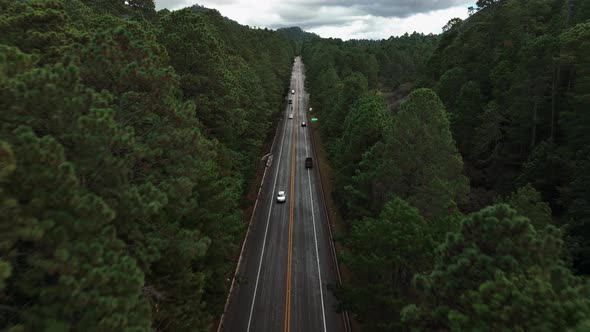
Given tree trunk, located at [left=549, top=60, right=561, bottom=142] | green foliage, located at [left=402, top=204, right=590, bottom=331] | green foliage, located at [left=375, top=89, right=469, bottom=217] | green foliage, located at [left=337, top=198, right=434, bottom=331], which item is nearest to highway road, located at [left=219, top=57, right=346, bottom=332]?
green foliage, located at [left=337, top=198, right=434, bottom=331]

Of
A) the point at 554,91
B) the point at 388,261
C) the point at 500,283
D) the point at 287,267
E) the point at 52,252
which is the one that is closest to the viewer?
the point at 52,252

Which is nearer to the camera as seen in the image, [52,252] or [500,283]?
[52,252]

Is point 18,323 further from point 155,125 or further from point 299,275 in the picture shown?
point 299,275

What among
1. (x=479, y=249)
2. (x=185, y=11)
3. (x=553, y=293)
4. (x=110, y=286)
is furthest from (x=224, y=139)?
(x=553, y=293)

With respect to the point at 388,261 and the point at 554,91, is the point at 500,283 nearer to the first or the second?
the point at 388,261

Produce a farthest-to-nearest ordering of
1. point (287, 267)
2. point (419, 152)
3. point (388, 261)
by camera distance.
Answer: point (287, 267), point (419, 152), point (388, 261)

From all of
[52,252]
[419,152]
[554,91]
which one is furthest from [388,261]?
[554,91]

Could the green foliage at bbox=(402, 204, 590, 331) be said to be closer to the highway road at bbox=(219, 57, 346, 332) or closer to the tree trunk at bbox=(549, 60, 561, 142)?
the highway road at bbox=(219, 57, 346, 332)
